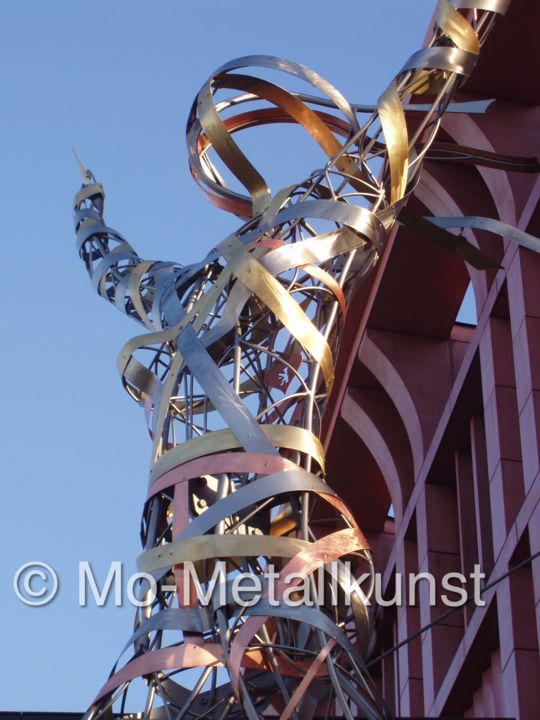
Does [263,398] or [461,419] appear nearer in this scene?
[263,398]

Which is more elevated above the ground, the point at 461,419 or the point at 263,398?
the point at 461,419

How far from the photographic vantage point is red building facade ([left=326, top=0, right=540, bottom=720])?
1437 cm

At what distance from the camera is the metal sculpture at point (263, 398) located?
28.2 feet

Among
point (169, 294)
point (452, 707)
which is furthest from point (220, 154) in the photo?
point (452, 707)

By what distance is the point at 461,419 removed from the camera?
1748 centimetres

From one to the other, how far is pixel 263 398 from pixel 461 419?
25.1 feet

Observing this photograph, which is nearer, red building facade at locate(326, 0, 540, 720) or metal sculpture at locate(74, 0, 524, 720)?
metal sculpture at locate(74, 0, 524, 720)

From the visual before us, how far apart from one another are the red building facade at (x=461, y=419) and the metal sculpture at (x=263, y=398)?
346 cm

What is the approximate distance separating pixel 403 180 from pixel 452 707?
667 cm

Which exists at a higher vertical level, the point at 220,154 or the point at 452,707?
the point at 220,154

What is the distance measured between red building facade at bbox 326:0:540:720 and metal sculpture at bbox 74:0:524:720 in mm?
3457

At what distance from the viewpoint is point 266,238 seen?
10336 mm

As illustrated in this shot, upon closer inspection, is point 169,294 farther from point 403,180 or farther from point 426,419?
point 426,419

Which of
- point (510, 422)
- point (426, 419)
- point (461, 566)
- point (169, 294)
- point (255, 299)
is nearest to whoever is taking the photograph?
point (255, 299)
